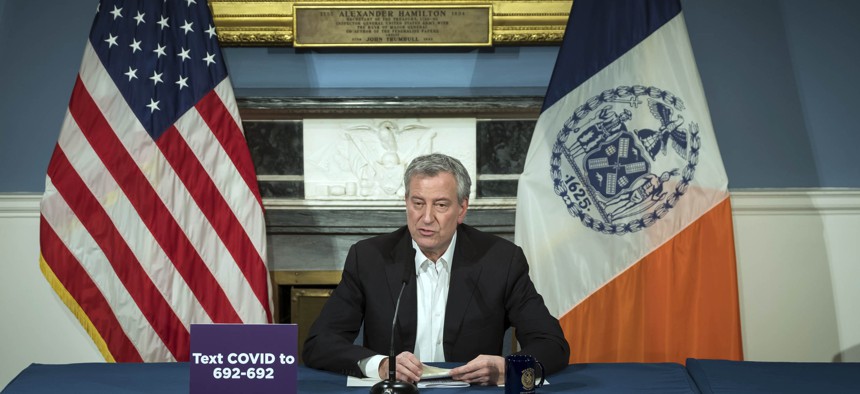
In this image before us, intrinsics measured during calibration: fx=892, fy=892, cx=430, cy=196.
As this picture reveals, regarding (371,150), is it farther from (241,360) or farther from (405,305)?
(241,360)

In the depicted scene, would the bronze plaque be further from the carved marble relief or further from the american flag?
the american flag

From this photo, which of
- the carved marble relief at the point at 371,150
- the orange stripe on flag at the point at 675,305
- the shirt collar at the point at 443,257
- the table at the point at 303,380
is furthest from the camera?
the carved marble relief at the point at 371,150

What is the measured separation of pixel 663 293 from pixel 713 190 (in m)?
0.44

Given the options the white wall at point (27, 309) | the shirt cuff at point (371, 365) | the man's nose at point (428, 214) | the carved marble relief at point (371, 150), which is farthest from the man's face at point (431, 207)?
the white wall at point (27, 309)

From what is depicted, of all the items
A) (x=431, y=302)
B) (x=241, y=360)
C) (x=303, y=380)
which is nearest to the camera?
(x=241, y=360)

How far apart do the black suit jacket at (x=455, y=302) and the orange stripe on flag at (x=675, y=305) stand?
3.05ft

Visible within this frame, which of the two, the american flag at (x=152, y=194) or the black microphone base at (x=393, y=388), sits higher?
the american flag at (x=152, y=194)

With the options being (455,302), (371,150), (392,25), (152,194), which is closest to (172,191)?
(152,194)

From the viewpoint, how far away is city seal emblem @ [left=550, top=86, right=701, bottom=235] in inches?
135

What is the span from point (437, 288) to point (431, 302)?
48 mm

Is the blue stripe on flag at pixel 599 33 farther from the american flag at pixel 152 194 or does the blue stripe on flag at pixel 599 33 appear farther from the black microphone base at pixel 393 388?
the black microphone base at pixel 393 388

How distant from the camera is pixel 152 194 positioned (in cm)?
351

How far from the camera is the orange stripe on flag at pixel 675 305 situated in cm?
342

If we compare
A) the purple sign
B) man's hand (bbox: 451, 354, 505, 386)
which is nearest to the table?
man's hand (bbox: 451, 354, 505, 386)
